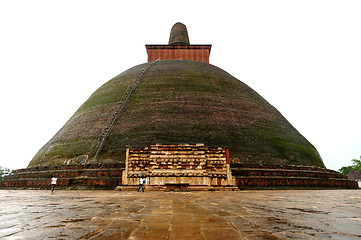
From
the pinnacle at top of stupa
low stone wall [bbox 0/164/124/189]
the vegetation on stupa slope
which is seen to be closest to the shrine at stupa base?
low stone wall [bbox 0/164/124/189]

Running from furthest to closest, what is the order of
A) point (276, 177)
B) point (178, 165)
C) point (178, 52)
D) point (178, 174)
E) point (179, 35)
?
point (179, 35)
point (178, 52)
point (276, 177)
point (178, 165)
point (178, 174)

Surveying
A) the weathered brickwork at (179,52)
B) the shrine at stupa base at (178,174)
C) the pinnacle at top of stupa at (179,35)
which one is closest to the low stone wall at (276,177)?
the shrine at stupa base at (178,174)

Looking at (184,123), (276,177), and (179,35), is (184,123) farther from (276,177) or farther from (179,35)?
(179,35)

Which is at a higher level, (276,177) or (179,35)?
(179,35)

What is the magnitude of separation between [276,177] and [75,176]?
11053 millimetres

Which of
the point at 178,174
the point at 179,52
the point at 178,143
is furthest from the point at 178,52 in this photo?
the point at 178,174

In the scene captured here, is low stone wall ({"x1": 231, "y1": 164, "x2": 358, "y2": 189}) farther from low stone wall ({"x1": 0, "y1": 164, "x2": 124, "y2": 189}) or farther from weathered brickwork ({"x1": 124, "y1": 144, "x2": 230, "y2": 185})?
low stone wall ({"x1": 0, "y1": 164, "x2": 124, "y2": 189})

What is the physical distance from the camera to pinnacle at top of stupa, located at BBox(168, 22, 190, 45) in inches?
1077

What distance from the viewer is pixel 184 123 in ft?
44.9

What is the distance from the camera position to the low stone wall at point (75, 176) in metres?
11.2

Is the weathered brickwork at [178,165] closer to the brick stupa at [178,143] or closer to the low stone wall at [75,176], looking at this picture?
the brick stupa at [178,143]

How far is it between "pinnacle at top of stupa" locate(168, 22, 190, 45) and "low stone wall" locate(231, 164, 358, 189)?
20.2 m

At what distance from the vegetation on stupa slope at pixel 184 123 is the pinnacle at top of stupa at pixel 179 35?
10.6 meters

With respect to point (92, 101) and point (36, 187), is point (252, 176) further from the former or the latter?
point (92, 101)
